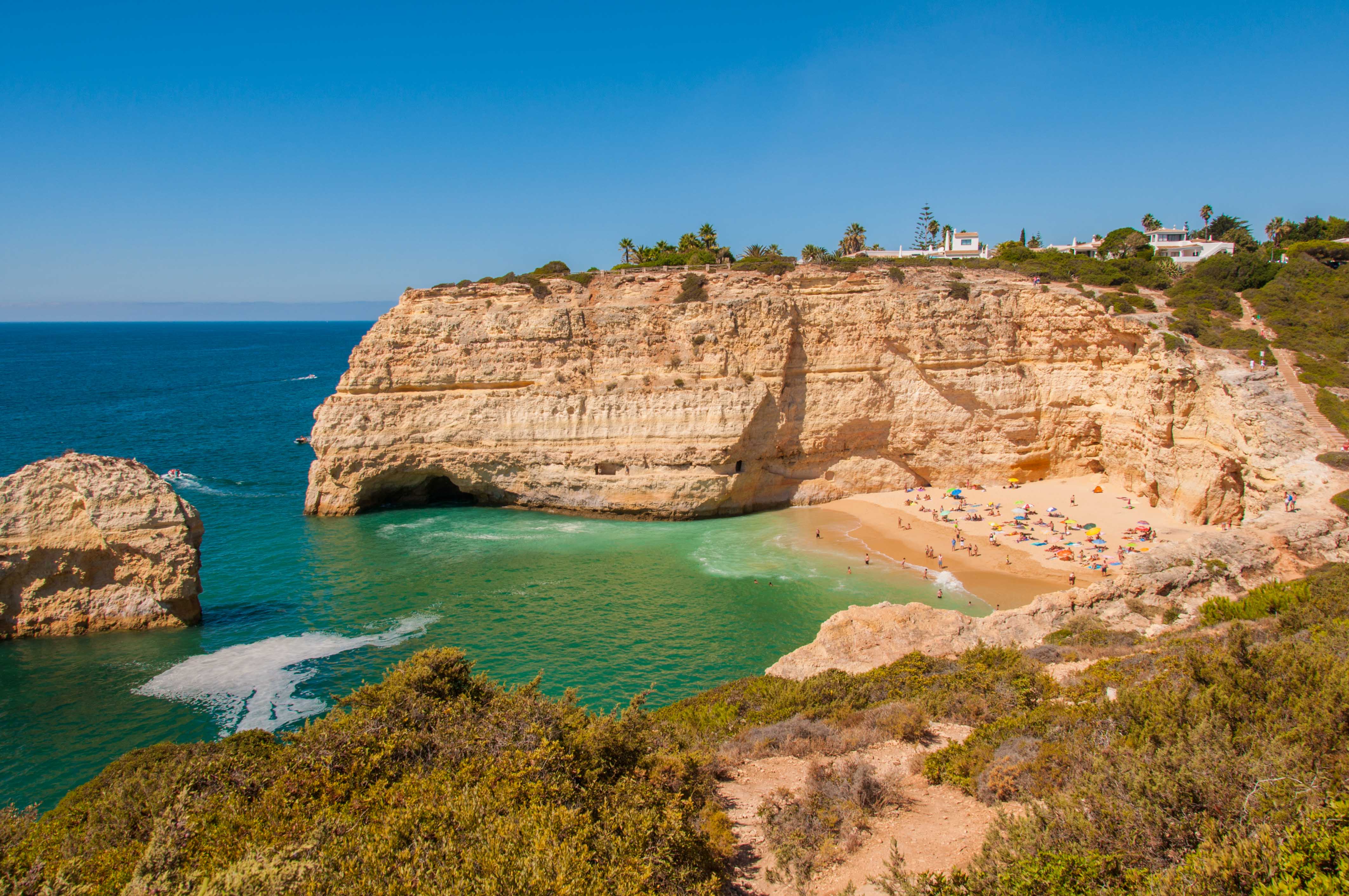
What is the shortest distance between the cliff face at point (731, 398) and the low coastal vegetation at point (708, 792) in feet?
67.4

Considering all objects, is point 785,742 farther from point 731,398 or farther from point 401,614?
point 731,398

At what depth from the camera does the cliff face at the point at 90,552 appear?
20.8 metres

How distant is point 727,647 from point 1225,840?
1484 cm

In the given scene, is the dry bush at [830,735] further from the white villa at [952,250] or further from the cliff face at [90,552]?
the white villa at [952,250]

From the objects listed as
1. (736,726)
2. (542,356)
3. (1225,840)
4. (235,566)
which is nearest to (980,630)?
(736,726)

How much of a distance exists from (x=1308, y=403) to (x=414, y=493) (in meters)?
37.1

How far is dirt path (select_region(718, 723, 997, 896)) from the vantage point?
300 inches

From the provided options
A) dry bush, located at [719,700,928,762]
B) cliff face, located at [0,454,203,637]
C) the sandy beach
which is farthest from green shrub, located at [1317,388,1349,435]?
cliff face, located at [0,454,203,637]

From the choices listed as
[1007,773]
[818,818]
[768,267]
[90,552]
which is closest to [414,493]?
→ [90,552]

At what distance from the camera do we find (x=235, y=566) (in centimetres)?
2666

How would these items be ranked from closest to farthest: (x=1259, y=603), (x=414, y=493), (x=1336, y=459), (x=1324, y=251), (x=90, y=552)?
(x=1259, y=603)
(x=1336, y=459)
(x=90, y=552)
(x=414, y=493)
(x=1324, y=251)

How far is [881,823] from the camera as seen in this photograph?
8609mm

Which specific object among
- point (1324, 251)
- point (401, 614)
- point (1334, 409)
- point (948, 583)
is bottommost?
point (401, 614)

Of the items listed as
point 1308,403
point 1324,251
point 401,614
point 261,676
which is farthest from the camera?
point 1324,251
